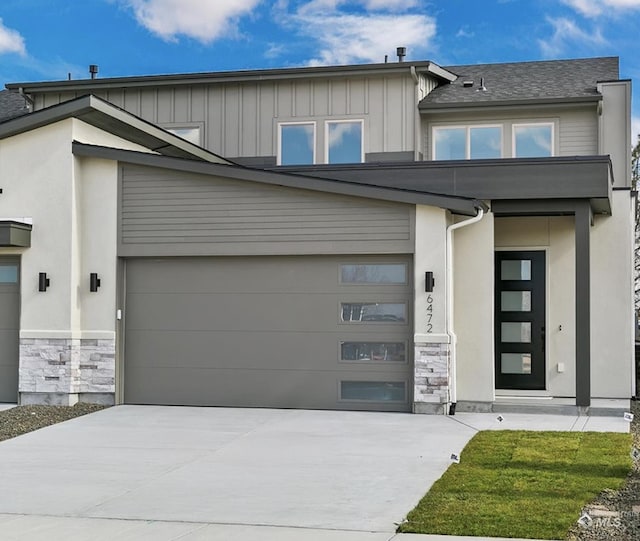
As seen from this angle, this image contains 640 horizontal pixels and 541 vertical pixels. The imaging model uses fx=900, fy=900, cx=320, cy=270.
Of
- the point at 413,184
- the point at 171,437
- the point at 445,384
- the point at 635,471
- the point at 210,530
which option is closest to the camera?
the point at 210,530

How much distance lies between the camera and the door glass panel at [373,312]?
507 inches

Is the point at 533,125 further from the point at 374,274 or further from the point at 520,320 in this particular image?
the point at 374,274

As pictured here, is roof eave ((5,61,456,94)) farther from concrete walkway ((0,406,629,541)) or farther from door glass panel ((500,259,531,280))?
concrete walkway ((0,406,629,541))

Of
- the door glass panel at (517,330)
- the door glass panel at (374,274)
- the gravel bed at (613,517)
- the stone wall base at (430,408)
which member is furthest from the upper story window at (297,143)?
the gravel bed at (613,517)

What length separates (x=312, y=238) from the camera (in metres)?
13.0

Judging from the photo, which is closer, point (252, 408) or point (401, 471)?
point (401, 471)

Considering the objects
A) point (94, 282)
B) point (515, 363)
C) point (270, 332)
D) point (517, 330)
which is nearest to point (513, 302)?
point (517, 330)

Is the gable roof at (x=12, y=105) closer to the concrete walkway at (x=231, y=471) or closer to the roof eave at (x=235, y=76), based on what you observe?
the roof eave at (x=235, y=76)

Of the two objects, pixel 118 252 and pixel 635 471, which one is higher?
pixel 118 252

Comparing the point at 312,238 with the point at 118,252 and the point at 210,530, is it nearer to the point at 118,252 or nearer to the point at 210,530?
the point at 118,252

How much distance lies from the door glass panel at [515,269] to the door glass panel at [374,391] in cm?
325

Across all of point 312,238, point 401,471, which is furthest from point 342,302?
point 401,471

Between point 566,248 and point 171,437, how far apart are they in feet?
24.4

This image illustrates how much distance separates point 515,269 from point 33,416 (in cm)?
787
